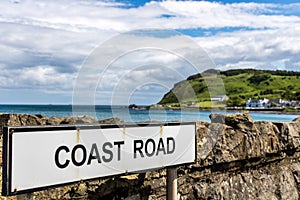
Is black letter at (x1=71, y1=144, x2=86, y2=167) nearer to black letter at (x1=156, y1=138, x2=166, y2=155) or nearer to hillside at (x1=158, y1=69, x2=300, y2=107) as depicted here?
black letter at (x1=156, y1=138, x2=166, y2=155)

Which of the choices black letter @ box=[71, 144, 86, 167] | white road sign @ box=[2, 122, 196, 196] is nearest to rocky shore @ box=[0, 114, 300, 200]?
white road sign @ box=[2, 122, 196, 196]

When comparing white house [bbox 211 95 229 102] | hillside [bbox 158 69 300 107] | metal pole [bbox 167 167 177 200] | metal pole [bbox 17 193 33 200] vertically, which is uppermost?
hillside [bbox 158 69 300 107]

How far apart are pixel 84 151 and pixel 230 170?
2645 millimetres

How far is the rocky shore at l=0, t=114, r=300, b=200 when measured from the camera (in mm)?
4320

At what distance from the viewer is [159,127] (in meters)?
3.99

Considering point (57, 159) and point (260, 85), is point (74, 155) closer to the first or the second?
point (57, 159)

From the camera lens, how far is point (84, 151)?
10.7ft

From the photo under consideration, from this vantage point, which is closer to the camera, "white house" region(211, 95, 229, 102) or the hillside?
"white house" region(211, 95, 229, 102)

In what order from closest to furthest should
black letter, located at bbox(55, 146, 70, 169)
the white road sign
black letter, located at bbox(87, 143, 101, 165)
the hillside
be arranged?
the white road sign, black letter, located at bbox(55, 146, 70, 169), black letter, located at bbox(87, 143, 101, 165), the hillside

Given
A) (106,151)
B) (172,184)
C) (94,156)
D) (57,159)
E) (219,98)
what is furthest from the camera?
(219,98)

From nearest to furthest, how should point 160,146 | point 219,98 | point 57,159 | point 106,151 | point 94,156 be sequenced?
point 57,159
point 94,156
point 106,151
point 160,146
point 219,98

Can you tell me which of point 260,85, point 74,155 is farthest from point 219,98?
point 260,85

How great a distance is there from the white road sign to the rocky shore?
0.54 meters

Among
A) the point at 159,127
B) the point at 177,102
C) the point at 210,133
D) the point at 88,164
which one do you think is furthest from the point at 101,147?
the point at 210,133
